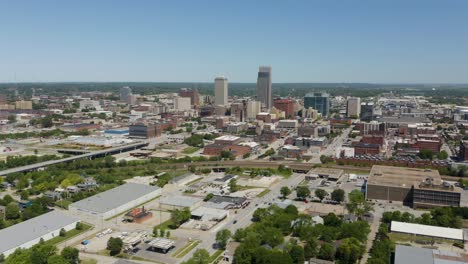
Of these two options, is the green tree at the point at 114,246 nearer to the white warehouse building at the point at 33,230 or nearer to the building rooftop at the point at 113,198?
the white warehouse building at the point at 33,230

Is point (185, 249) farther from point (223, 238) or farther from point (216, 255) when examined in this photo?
point (223, 238)

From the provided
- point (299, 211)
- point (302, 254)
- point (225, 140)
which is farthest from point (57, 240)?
point (225, 140)

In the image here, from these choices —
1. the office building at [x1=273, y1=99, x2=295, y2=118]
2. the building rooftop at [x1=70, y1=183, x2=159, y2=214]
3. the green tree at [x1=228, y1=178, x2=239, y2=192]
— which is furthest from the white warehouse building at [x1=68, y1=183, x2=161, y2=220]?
the office building at [x1=273, y1=99, x2=295, y2=118]

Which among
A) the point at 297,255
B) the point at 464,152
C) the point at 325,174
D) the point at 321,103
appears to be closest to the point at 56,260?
the point at 297,255

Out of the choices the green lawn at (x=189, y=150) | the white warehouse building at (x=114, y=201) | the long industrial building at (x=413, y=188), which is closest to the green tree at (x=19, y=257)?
the white warehouse building at (x=114, y=201)

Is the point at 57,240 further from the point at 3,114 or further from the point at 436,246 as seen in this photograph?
the point at 3,114
